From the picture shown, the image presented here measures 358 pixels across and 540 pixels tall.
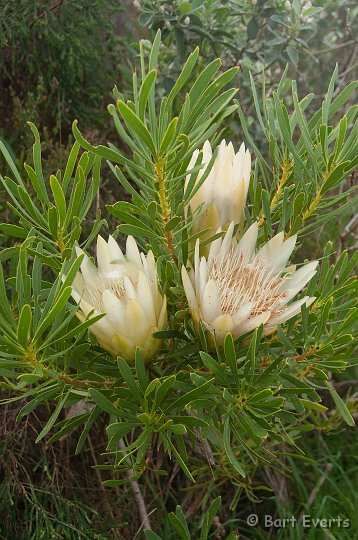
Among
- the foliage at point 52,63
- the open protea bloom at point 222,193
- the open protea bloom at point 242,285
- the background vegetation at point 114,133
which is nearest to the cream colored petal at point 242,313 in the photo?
the open protea bloom at point 242,285

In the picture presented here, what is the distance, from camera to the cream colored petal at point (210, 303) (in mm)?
610

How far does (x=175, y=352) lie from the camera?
2.30 ft

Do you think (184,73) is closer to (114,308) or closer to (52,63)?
(114,308)

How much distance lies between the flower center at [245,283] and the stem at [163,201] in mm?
46

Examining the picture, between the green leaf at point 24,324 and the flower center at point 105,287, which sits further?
the flower center at point 105,287

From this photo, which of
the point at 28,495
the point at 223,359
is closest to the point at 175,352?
the point at 223,359

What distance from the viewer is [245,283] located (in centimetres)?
66

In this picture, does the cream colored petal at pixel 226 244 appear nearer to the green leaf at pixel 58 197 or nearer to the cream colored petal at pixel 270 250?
the cream colored petal at pixel 270 250

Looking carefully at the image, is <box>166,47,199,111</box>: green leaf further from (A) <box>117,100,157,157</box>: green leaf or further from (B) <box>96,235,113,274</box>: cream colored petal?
(B) <box>96,235,113,274</box>: cream colored petal

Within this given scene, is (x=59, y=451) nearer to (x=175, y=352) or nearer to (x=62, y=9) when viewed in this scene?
(x=175, y=352)

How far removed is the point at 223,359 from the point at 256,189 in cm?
20

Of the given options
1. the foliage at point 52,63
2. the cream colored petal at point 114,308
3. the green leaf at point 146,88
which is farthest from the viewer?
the foliage at point 52,63

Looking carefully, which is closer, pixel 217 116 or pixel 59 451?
pixel 217 116

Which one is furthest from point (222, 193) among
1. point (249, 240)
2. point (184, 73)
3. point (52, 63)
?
point (52, 63)
